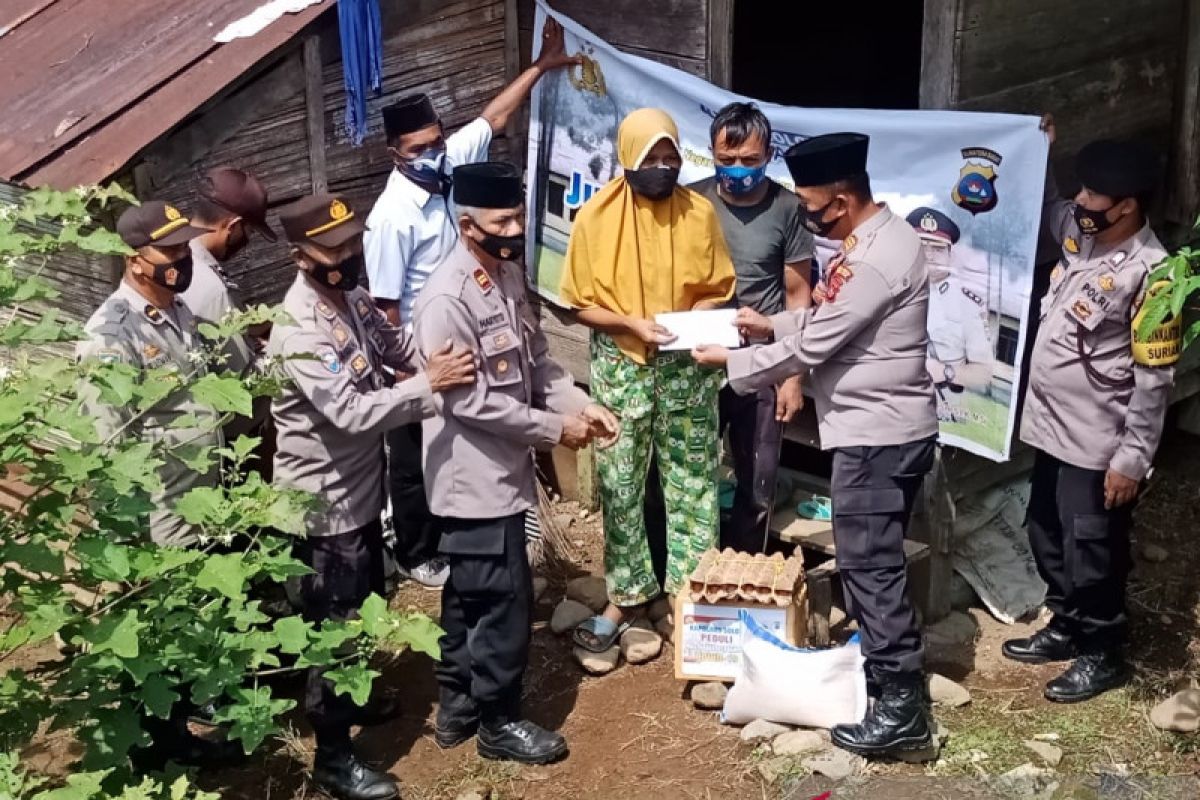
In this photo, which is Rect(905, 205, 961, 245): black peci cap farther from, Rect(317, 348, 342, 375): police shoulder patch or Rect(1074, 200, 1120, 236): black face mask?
Rect(317, 348, 342, 375): police shoulder patch

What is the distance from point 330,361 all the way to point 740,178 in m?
1.82

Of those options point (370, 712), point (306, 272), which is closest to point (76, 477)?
point (306, 272)

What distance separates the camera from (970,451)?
5.97 m

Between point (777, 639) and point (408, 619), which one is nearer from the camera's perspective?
point (408, 619)

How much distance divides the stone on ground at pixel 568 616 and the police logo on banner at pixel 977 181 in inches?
87.8

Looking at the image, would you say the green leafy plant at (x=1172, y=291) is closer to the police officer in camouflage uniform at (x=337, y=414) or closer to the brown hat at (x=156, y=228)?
the police officer in camouflage uniform at (x=337, y=414)

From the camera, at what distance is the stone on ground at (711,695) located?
5.63 meters

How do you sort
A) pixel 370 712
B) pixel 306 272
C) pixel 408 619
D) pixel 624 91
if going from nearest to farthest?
pixel 408 619 < pixel 306 272 < pixel 370 712 < pixel 624 91

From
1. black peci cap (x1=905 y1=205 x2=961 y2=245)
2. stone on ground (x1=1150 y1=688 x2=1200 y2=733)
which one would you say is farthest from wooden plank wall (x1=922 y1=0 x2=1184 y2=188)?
stone on ground (x1=1150 y1=688 x2=1200 y2=733)

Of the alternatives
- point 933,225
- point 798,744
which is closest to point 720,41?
point 933,225

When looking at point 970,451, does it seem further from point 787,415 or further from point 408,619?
point 408,619

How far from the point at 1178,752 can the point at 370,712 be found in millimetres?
2902

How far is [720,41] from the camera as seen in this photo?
6.51m

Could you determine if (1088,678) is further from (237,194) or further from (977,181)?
(237,194)
